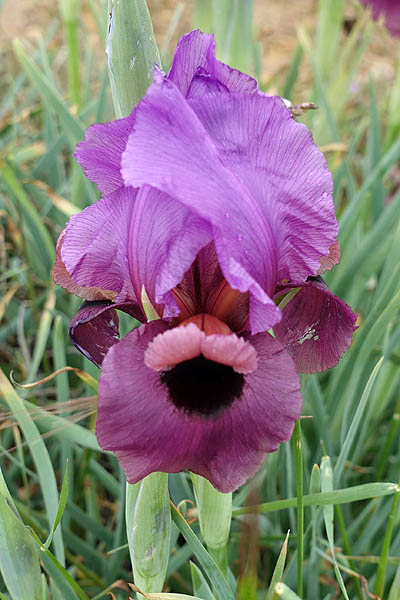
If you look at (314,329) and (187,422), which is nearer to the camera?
(187,422)

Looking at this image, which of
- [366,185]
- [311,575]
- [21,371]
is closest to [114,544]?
[311,575]

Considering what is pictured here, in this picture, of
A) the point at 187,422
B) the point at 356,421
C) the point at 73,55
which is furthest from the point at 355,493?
the point at 73,55

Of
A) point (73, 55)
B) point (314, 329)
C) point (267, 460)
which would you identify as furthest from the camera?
point (73, 55)

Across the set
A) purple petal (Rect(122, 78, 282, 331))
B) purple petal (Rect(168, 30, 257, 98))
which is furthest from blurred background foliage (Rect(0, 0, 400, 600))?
purple petal (Rect(168, 30, 257, 98))

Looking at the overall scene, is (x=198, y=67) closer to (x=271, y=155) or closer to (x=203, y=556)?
(x=271, y=155)

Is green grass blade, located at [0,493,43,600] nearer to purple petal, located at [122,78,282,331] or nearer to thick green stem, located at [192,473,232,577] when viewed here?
thick green stem, located at [192,473,232,577]

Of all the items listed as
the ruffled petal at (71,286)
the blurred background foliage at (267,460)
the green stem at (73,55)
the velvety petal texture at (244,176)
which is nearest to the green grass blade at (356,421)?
the blurred background foliage at (267,460)
